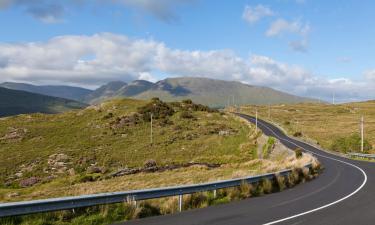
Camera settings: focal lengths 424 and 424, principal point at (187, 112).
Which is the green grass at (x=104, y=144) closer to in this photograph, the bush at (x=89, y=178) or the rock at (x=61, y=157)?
Answer: the bush at (x=89, y=178)

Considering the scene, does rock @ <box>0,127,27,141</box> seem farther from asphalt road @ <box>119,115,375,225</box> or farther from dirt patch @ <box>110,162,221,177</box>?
asphalt road @ <box>119,115,375,225</box>

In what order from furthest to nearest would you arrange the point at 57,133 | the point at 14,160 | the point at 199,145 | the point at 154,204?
the point at 57,133
the point at 199,145
the point at 14,160
the point at 154,204

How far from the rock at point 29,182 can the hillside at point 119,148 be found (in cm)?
9

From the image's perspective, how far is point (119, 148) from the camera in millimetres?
58719

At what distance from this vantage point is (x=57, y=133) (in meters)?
66.7

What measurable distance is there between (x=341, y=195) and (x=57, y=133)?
56585 millimetres

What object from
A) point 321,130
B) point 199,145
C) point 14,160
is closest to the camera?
point 14,160

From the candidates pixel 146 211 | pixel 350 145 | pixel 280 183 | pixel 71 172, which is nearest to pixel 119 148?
pixel 71 172

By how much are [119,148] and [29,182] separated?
18444 millimetres

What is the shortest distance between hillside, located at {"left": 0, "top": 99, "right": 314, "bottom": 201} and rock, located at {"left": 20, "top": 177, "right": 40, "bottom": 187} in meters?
0.09

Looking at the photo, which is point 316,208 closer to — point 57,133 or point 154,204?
point 154,204

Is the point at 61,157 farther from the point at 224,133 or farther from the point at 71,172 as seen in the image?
the point at 224,133

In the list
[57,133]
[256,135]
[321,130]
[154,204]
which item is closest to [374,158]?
[256,135]

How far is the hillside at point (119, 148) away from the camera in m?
39.6
